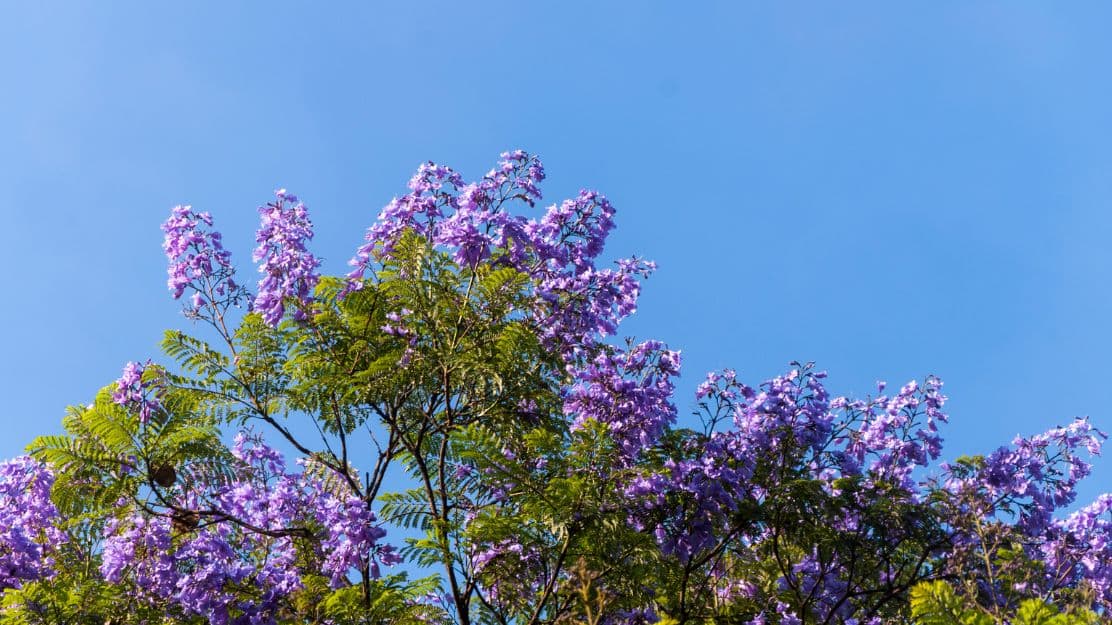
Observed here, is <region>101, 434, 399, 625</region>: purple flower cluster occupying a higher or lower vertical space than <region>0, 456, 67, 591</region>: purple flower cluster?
lower

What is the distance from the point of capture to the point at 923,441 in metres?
10.6

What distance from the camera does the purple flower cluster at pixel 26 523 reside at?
28.6ft

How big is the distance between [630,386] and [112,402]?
418 centimetres

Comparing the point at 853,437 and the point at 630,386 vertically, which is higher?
the point at 853,437

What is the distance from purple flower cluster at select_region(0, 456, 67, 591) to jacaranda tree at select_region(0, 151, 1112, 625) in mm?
24

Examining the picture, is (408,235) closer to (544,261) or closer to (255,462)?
(544,261)

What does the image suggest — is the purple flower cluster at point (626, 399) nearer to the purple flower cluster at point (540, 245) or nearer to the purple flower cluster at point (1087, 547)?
the purple flower cluster at point (540, 245)

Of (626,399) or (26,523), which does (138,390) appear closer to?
(26,523)

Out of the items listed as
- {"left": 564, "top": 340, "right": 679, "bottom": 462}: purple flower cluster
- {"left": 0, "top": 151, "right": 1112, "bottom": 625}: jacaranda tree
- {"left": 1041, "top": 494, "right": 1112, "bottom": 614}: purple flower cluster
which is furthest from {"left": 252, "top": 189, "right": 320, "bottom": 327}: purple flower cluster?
{"left": 1041, "top": 494, "right": 1112, "bottom": 614}: purple flower cluster

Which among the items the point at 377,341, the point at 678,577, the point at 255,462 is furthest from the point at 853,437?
the point at 255,462

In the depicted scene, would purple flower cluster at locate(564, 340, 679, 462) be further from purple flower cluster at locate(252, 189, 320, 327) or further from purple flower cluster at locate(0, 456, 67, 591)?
purple flower cluster at locate(0, 456, 67, 591)

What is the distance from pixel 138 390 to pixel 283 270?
157cm

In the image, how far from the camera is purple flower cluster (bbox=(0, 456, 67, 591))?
870cm

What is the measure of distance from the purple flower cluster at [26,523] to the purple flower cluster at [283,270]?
2586 mm
